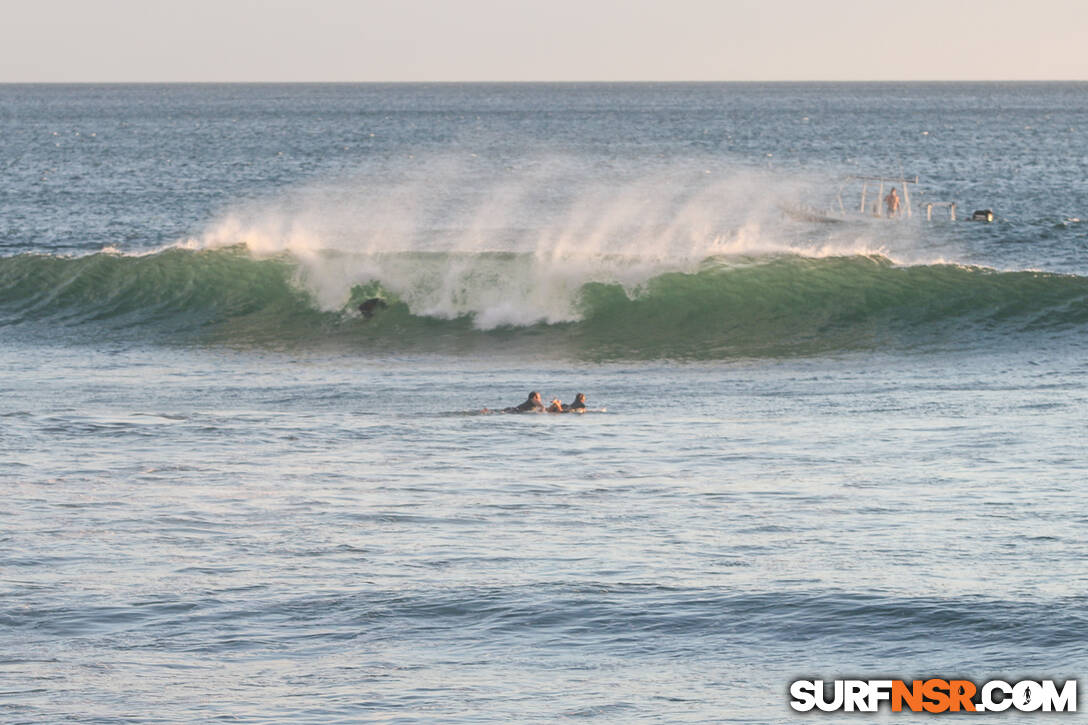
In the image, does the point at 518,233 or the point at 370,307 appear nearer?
the point at 370,307

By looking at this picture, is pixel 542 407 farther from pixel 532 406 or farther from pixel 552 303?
pixel 552 303

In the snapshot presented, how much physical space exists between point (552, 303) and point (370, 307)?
360 cm

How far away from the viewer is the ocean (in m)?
11.6

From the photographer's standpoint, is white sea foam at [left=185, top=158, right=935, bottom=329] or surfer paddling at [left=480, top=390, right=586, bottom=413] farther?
white sea foam at [left=185, top=158, right=935, bottom=329]

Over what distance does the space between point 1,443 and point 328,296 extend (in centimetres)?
1514

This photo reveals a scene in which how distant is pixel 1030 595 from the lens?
12852mm

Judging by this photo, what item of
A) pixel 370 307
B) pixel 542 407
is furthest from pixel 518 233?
pixel 542 407

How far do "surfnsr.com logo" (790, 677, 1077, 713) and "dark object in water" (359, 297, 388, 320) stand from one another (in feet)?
73.6

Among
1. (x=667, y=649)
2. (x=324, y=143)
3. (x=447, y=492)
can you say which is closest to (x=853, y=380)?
(x=447, y=492)

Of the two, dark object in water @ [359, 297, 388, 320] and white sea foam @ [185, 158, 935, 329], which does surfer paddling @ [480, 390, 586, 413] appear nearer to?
white sea foam @ [185, 158, 935, 329]

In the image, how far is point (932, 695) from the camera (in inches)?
431

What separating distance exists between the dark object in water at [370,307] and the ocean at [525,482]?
20 cm

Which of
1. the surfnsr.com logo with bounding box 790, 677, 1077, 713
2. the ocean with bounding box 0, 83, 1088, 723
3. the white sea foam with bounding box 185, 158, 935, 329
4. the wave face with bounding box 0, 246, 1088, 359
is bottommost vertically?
the surfnsr.com logo with bounding box 790, 677, 1077, 713

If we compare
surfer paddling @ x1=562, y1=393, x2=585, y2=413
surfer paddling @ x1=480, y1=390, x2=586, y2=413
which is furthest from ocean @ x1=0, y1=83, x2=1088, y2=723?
surfer paddling @ x1=562, y1=393, x2=585, y2=413
